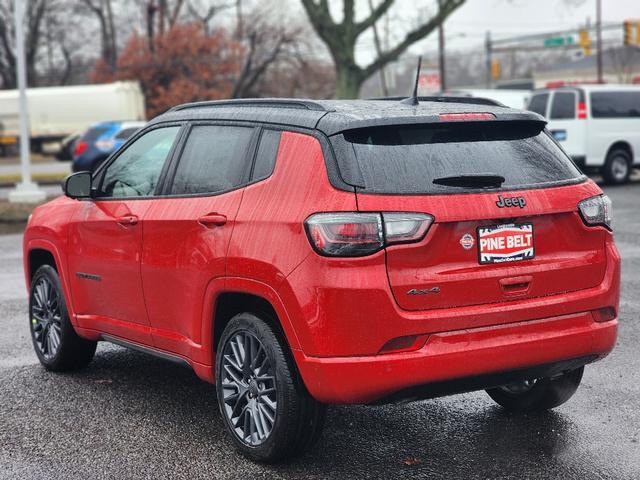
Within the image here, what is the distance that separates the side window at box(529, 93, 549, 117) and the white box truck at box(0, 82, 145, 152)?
97.8 ft

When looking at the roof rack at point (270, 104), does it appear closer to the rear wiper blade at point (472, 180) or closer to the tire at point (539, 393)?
the rear wiper blade at point (472, 180)

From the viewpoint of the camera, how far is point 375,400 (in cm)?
418

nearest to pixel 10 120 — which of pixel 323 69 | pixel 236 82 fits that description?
pixel 236 82

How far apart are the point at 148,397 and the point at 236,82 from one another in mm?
47782

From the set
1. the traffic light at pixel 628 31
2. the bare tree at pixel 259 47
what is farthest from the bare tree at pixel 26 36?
the traffic light at pixel 628 31

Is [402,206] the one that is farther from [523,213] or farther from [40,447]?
[40,447]

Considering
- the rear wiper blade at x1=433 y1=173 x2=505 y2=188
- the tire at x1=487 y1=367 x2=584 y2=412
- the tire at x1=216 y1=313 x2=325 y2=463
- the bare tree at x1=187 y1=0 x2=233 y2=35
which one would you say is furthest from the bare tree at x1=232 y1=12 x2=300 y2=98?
the rear wiper blade at x1=433 y1=173 x2=505 y2=188

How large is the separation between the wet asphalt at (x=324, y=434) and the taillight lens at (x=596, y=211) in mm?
1093

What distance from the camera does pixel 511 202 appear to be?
4324 millimetres

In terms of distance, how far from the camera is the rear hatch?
13.6 feet

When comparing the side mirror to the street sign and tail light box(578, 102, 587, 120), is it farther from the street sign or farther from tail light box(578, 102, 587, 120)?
the street sign

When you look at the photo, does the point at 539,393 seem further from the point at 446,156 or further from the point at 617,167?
the point at 617,167

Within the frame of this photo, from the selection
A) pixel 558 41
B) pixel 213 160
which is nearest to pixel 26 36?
pixel 558 41

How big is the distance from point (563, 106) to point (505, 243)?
17831 millimetres
